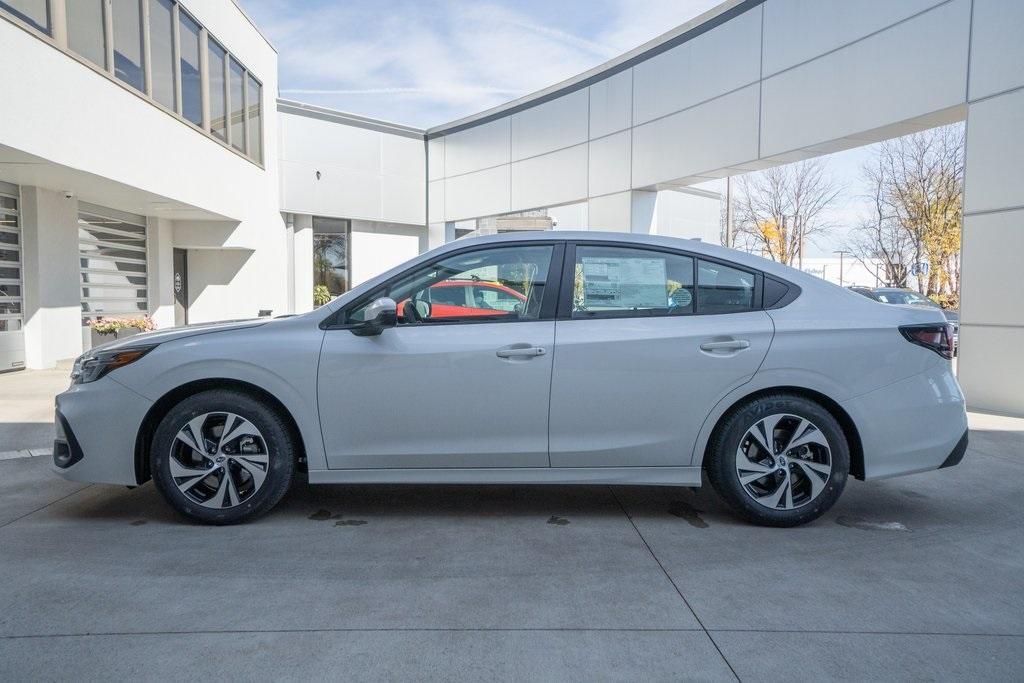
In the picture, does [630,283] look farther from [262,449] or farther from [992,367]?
[992,367]

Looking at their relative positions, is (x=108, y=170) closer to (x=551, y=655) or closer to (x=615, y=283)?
(x=615, y=283)

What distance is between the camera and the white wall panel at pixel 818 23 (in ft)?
31.7

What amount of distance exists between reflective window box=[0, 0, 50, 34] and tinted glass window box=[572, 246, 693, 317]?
7983mm

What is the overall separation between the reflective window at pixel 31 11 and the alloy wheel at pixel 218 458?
23.3 ft

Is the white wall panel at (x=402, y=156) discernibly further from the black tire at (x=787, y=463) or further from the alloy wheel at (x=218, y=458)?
the black tire at (x=787, y=463)

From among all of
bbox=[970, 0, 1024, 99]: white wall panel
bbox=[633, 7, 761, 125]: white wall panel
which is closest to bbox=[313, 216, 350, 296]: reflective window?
bbox=[633, 7, 761, 125]: white wall panel

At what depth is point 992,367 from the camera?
8211 mm

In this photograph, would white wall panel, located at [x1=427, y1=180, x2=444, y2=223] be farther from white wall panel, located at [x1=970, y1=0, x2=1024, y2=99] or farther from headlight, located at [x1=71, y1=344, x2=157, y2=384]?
headlight, located at [x1=71, y1=344, x2=157, y2=384]

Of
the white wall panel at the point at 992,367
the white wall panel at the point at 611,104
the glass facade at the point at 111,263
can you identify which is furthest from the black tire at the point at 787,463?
the glass facade at the point at 111,263

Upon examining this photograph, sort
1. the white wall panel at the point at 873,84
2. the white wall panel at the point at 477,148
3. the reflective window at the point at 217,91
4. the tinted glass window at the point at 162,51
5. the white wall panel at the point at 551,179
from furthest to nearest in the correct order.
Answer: the white wall panel at the point at 477,148 → the white wall panel at the point at 551,179 → the reflective window at the point at 217,91 → the tinted glass window at the point at 162,51 → the white wall panel at the point at 873,84

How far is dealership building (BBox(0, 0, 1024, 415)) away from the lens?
27.3 ft

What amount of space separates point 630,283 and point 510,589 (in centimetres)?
183

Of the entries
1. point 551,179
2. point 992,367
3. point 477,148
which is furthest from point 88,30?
point 992,367

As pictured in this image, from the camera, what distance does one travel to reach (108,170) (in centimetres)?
1055
